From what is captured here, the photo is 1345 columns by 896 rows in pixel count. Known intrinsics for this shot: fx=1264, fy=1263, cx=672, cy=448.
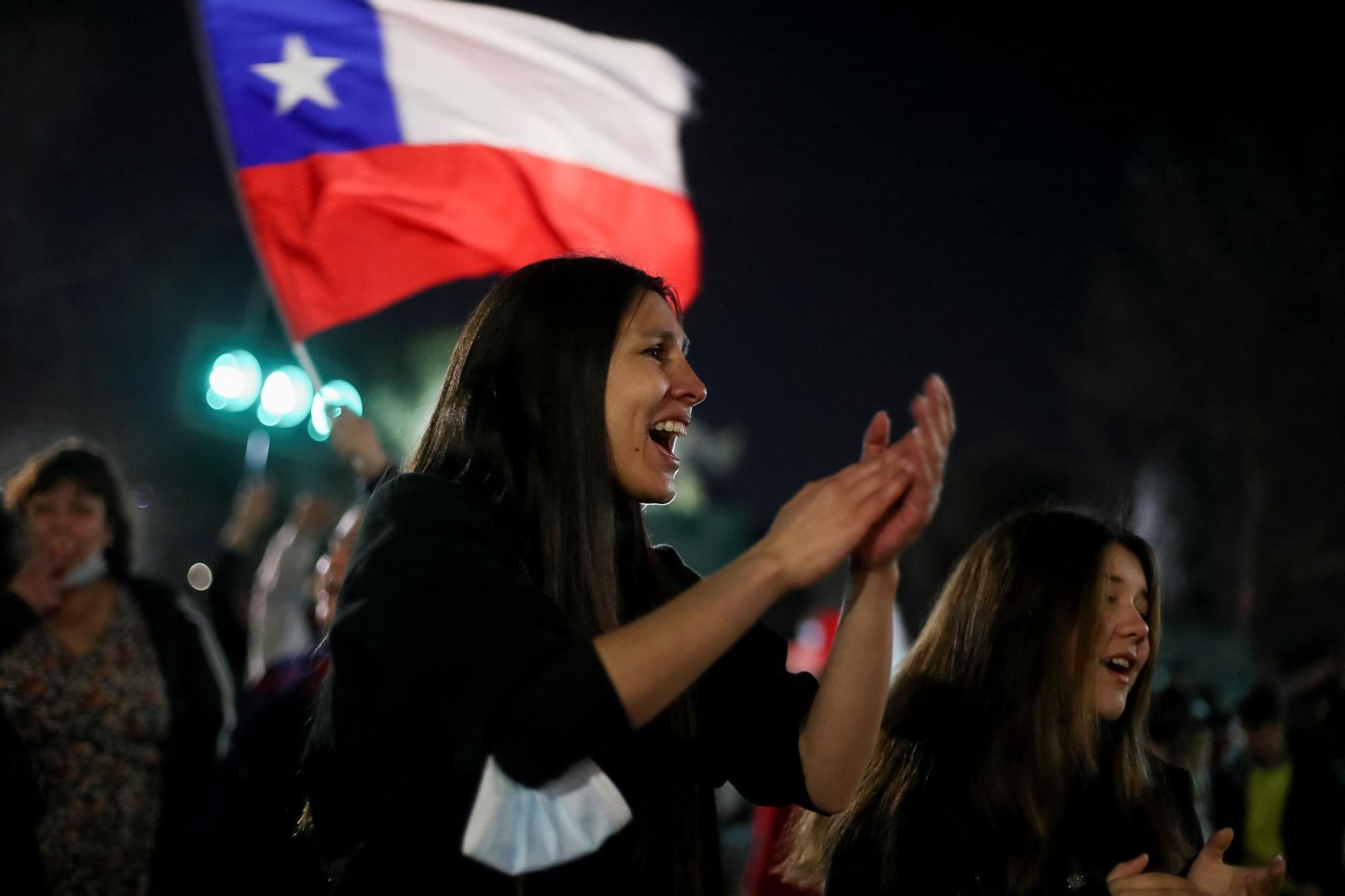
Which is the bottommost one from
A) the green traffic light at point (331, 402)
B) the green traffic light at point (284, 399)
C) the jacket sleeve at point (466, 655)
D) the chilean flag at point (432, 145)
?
the jacket sleeve at point (466, 655)

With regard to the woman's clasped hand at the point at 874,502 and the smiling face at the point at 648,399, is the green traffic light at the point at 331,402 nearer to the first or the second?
the smiling face at the point at 648,399

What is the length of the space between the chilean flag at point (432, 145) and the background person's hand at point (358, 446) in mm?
352

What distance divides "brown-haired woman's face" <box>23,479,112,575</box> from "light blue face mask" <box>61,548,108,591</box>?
0.02 metres

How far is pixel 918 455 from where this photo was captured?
1928 mm

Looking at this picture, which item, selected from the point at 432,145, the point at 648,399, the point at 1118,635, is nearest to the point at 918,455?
the point at 648,399

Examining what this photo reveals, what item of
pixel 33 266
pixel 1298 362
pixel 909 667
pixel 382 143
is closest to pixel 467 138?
pixel 382 143

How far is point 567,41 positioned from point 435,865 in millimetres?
3845

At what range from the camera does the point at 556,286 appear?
2.21m

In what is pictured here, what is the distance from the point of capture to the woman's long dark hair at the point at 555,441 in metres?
2.05

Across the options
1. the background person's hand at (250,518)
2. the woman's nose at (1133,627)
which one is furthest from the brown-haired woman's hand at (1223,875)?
the background person's hand at (250,518)

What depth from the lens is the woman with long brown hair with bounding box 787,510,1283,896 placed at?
112 inches

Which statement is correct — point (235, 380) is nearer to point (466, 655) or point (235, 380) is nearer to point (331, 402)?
point (331, 402)

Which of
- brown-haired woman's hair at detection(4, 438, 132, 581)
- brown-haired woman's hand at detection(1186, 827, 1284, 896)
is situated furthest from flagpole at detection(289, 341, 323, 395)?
brown-haired woman's hand at detection(1186, 827, 1284, 896)

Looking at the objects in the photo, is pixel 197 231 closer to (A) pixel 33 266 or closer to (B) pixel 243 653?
(A) pixel 33 266
